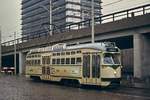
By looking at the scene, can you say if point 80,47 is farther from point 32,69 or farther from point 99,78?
point 32,69

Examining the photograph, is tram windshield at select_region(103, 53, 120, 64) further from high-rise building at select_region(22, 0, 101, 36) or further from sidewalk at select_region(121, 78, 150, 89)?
high-rise building at select_region(22, 0, 101, 36)

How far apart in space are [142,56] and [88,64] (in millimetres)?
7681

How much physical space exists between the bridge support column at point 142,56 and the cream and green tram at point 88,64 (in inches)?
Result: 250

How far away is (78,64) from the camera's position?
30.0 meters

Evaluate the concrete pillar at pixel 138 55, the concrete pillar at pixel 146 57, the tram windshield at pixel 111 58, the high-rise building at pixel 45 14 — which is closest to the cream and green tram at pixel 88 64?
the tram windshield at pixel 111 58

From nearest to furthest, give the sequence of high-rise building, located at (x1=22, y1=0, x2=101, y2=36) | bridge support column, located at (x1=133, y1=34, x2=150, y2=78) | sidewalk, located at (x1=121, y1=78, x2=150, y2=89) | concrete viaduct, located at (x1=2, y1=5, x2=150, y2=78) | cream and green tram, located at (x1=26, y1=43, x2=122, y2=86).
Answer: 1. cream and green tram, located at (x1=26, y1=43, x2=122, y2=86)
2. sidewalk, located at (x1=121, y1=78, x2=150, y2=89)
3. concrete viaduct, located at (x1=2, y1=5, x2=150, y2=78)
4. bridge support column, located at (x1=133, y1=34, x2=150, y2=78)
5. high-rise building, located at (x1=22, y1=0, x2=101, y2=36)

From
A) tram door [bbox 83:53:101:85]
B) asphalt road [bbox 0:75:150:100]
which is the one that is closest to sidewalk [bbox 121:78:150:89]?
asphalt road [bbox 0:75:150:100]

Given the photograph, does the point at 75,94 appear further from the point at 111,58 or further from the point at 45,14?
the point at 45,14

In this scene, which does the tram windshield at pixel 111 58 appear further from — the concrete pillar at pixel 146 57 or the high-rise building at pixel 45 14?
the high-rise building at pixel 45 14

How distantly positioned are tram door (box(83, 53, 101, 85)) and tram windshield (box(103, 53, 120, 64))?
48 cm

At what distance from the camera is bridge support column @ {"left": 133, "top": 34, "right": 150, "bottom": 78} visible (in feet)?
113

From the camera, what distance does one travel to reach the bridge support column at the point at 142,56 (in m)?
34.4

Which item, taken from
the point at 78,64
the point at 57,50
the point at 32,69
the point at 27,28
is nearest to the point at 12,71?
the point at 32,69

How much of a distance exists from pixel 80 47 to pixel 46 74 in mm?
7380
